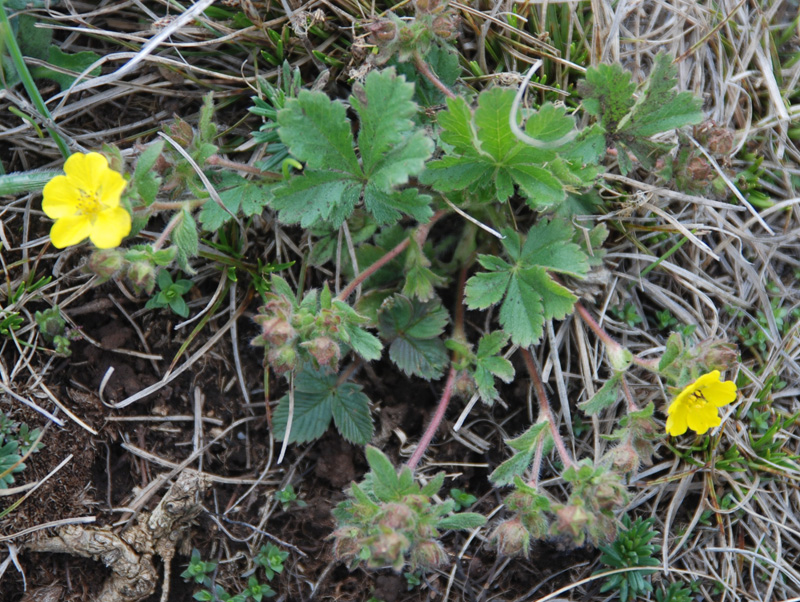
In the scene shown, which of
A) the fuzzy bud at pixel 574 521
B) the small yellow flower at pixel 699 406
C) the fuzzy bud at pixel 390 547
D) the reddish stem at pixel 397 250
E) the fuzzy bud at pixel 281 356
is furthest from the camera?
the reddish stem at pixel 397 250

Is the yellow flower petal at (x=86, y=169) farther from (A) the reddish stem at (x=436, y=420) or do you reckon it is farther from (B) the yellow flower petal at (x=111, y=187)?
(A) the reddish stem at (x=436, y=420)

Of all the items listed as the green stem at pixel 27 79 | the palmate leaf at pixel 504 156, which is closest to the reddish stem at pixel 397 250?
the palmate leaf at pixel 504 156

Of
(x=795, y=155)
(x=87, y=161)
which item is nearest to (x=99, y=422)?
(x=87, y=161)

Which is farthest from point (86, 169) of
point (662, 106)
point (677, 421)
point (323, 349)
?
point (677, 421)

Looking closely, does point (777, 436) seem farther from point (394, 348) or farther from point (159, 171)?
point (159, 171)

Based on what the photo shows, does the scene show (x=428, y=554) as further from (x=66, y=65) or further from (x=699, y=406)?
(x=66, y=65)

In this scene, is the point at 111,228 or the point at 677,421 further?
the point at 677,421
